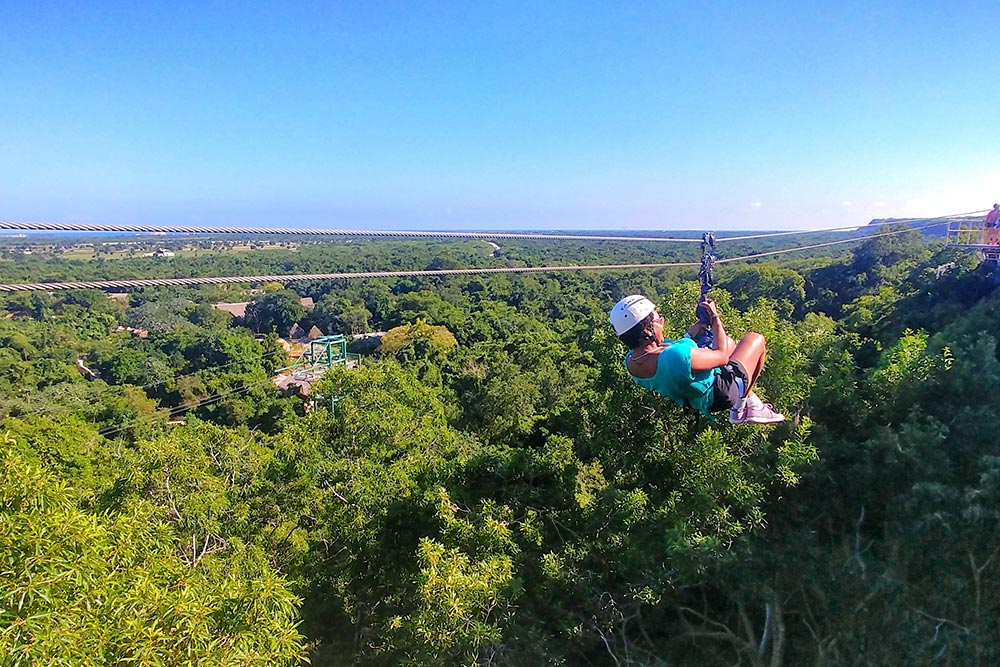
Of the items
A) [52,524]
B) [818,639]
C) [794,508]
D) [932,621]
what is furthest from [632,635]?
[52,524]

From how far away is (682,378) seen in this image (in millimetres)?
3266

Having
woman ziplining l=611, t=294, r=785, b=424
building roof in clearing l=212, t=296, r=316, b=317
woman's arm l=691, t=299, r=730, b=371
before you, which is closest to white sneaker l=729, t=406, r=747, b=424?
woman ziplining l=611, t=294, r=785, b=424

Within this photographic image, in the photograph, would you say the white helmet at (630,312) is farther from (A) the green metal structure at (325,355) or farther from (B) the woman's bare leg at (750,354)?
(A) the green metal structure at (325,355)

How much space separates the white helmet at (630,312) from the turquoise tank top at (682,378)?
0.87ft

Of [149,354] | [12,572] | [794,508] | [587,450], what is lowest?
[149,354]

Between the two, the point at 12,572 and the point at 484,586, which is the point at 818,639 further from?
the point at 12,572

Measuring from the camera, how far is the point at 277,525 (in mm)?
9656

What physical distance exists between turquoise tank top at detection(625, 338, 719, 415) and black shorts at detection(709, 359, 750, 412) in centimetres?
3

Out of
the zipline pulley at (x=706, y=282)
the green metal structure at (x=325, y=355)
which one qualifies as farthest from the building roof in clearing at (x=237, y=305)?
the zipline pulley at (x=706, y=282)

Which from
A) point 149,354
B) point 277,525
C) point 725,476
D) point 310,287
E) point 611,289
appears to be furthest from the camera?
point 310,287

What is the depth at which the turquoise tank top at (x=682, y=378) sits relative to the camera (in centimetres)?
323

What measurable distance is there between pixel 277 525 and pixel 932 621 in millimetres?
10530

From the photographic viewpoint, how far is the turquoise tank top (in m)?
3.23

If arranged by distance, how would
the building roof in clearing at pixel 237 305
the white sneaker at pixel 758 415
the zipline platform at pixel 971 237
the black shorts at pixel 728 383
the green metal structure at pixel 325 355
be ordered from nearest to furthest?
the black shorts at pixel 728 383 → the white sneaker at pixel 758 415 → the zipline platform at pixel 971 237 → the green metal structure at pixel 325 355 → the building roof in clearing at pixel 237 305
